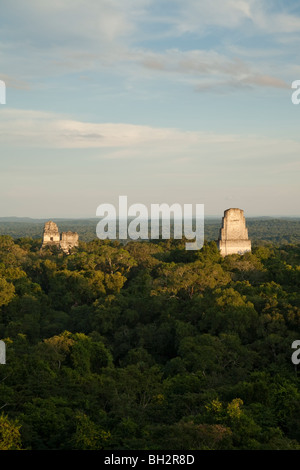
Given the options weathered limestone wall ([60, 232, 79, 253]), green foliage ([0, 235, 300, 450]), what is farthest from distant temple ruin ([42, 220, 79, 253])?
green foliage ([0, 235, 300, 450])

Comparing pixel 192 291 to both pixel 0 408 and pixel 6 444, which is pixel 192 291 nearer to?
pixel 0 408

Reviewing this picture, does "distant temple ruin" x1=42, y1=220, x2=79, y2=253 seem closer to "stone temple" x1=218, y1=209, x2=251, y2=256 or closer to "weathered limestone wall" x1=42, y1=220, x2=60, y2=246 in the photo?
"weathered limestone wall" x1=42, y1=220, x2=60, y2=246

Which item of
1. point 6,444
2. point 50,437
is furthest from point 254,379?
point 6,444

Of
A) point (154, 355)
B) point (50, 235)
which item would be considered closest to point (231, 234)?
point (154, 355)

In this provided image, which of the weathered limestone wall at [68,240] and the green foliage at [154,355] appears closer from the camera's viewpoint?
the green foliage at [154,355]

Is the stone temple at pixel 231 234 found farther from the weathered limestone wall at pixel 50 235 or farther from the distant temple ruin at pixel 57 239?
the weathered limestone wall at pixel 50 235

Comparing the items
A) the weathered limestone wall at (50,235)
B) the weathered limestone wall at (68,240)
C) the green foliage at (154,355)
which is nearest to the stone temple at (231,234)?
the green foliage at (154,355)
